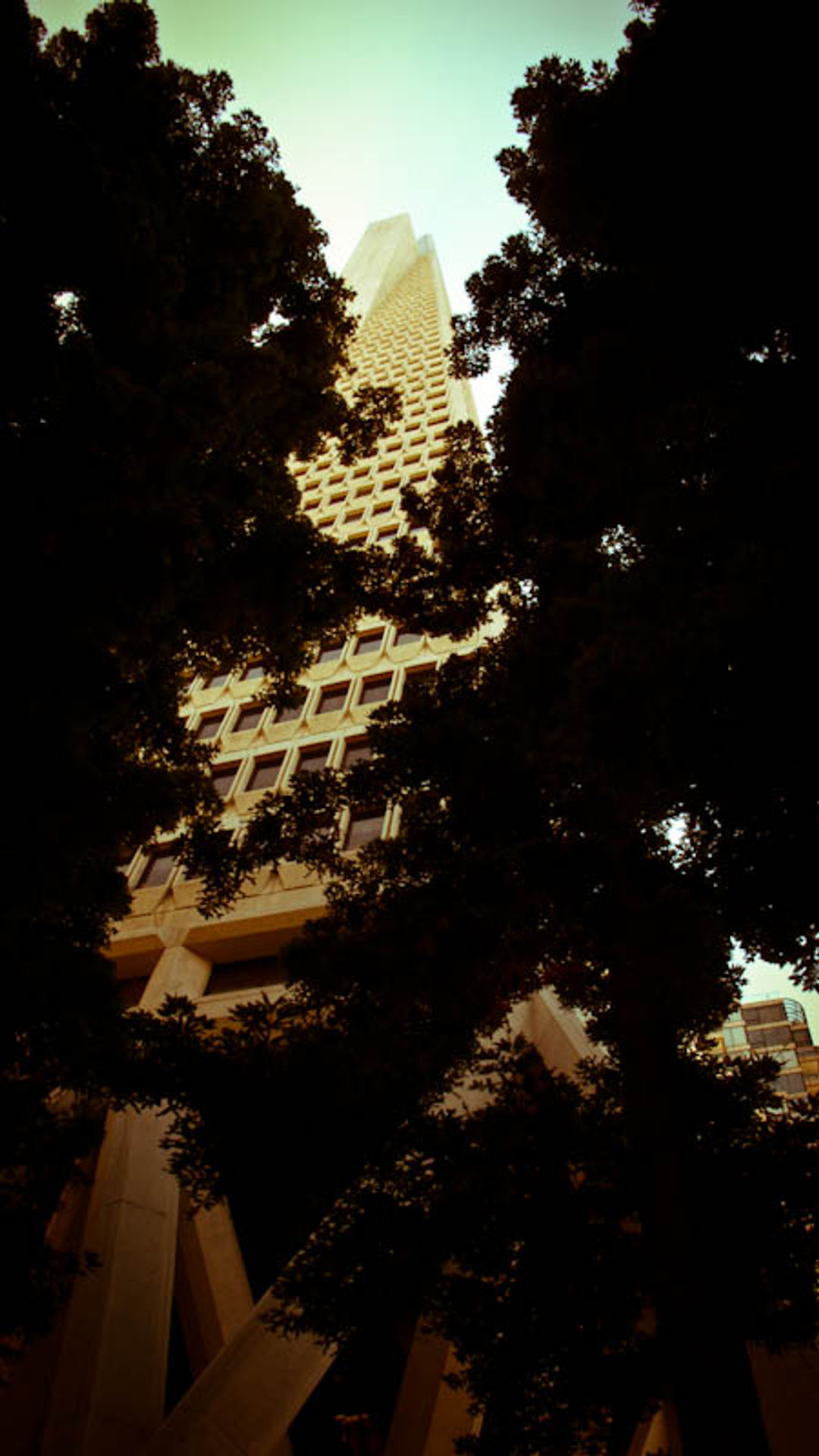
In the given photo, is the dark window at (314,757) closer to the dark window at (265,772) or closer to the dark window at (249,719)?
the dark window at (265,772)

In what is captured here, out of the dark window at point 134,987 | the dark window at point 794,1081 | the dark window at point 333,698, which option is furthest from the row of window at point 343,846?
the dark window at point 794,1081

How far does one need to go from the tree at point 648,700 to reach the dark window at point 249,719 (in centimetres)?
1194

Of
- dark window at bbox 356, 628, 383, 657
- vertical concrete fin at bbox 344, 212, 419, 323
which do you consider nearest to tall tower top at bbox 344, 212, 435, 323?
vertical concrete fin at bbox 344, 212, 419, 323

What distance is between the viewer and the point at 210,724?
786 inches

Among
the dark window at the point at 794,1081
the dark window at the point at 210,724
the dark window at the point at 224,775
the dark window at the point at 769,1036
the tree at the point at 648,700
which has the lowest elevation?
the tree at the point at 648,700

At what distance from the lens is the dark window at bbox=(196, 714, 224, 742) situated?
19.6 m

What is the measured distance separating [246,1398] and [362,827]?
9023 mm

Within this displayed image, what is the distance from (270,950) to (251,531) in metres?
9.73

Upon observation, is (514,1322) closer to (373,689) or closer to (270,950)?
(270,950)

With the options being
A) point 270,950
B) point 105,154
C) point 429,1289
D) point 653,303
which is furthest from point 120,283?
point 270,950

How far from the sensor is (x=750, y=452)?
5.62 m

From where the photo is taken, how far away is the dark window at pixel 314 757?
17266 mm

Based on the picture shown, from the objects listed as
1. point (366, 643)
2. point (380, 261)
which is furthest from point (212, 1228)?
point (380, 261)

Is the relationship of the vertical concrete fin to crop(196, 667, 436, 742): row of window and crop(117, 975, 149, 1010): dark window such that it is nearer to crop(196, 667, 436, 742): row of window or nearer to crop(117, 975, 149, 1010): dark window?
crop(196, 667, 436, 742): row of window
